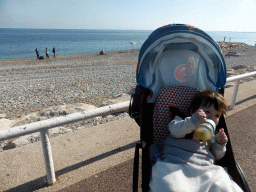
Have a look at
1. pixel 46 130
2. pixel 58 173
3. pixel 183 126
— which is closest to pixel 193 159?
pixel 183 126

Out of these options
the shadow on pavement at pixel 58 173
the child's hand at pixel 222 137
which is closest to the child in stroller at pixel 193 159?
the child's hand at pixel 222 137

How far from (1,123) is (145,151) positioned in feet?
19.5

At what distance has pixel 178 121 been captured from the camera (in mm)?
2129

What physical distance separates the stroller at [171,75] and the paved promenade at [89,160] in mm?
893

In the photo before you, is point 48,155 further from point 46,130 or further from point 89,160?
point 89,160

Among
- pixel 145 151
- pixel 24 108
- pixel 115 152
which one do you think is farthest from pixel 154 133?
pixel 24 108

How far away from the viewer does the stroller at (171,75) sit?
2.31m

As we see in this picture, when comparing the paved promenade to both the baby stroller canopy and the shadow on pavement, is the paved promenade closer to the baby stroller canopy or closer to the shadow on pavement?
the shadow on pavement

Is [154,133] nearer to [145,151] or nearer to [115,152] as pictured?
[145,151]

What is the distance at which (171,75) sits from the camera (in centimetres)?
274

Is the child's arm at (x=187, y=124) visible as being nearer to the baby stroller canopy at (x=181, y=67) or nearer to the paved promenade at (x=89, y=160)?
the baby stroller canopy at (x=181, y=67)

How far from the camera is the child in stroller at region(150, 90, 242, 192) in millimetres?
1675

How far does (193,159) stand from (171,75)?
48.2 inches

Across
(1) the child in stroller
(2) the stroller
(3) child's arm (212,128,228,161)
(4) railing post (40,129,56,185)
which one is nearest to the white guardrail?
(4) railing post (40,129,56,185)
